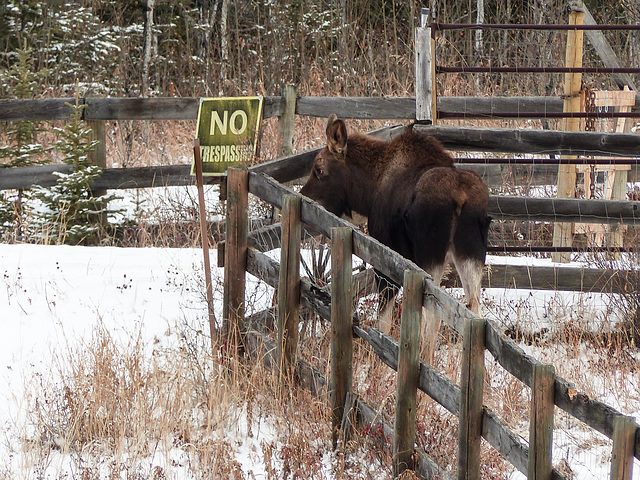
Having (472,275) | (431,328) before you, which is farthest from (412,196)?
(431,328)

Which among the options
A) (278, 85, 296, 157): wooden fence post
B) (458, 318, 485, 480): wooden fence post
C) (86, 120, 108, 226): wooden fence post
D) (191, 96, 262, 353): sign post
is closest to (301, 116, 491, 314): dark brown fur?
(191, 96, 262, 353): sign post

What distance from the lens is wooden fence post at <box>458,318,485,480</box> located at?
337 centimetres

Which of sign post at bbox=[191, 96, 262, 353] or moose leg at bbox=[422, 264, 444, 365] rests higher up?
sign post at bbox=[191, 96, 262, 353]

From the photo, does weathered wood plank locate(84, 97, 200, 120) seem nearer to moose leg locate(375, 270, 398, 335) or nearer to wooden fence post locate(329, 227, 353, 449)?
moose leg locate(375, 270, 398, 335)

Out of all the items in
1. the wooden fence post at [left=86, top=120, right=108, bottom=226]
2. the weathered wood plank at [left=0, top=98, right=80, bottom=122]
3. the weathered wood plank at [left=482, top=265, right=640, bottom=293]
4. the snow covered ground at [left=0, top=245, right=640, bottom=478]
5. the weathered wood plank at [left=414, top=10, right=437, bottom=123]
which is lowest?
the snow covered ground at [left=0, top=245, right=640, bottom=478]

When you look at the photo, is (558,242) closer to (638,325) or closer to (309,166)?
(638,325)

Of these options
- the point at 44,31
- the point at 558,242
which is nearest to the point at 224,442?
the point at 558,242

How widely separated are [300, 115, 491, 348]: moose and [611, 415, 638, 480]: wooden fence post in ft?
7.80

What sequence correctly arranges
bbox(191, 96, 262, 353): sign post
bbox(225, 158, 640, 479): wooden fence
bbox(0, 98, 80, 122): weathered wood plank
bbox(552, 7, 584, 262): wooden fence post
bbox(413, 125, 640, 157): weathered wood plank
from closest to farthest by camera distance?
1. bbox(225, 158, 640, 479): wooden fence
2. bbox(413, 125, 640, 157): weathered wood plank
3. bbox(552, 7, 584, 262): wooden fence post
4. bbox(191, 96, 262, 353): sign post
5. bbox(0, 98, 80, 122): weathered wood plank

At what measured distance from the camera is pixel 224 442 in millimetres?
4555

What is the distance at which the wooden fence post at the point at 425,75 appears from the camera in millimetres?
7125

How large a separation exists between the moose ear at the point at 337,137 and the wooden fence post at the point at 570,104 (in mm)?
2502

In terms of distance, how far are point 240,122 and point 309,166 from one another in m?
1.84

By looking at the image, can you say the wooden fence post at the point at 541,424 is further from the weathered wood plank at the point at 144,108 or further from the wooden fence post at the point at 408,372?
the weathered wood plank at the point at 144,108
